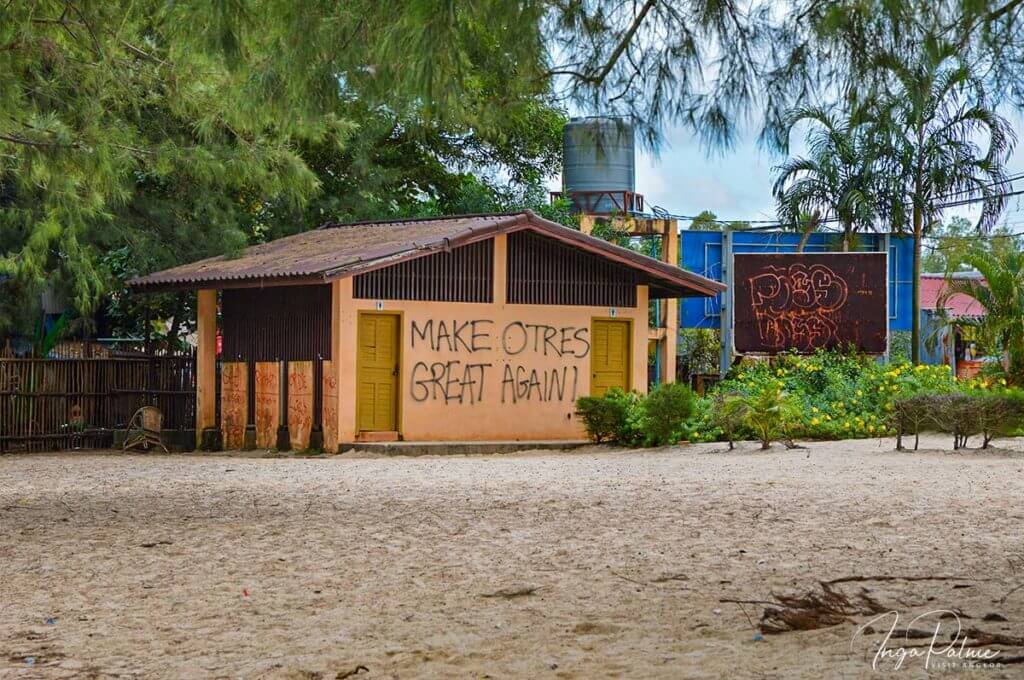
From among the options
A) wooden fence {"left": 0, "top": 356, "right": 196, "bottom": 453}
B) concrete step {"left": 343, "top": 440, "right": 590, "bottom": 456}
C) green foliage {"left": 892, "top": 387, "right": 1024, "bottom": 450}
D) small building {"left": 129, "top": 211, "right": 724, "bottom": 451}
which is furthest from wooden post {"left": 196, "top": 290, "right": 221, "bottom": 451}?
green foliage {"left": 892, "top": 387, "right": 1024, "bottom": 450}

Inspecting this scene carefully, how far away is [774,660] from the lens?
6.20m

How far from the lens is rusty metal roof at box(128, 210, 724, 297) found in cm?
2050

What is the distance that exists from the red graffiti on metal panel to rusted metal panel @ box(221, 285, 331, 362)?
978 centimetres

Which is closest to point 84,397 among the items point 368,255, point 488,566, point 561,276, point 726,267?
point 368,255

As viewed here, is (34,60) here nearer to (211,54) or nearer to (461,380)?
(211,54)

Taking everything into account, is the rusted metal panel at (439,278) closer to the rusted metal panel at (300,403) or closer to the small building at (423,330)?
the small building at (423,330)

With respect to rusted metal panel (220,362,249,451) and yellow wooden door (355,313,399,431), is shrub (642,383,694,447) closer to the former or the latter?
yellow wooden door (355,313,399,431)

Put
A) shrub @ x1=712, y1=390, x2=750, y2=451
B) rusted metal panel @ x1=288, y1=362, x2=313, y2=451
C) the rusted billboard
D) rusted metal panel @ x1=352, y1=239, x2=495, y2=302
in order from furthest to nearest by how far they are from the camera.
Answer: the rusted billboard
rusted metal panel @ x1=288, y1=362, x2=313, y2=451
rusted metal panel @ x1=352, y1=239, x2=495, y2=302
shrub @ x1=712, y1=390, x2=750, y2=451

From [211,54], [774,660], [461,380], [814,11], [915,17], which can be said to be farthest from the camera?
[461,380]

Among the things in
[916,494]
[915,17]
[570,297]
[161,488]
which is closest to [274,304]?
[570,297]

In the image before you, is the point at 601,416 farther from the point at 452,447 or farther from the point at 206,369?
the point at 206,369

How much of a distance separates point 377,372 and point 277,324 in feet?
6.97

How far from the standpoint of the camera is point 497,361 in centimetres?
2217

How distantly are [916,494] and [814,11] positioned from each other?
224 inches
